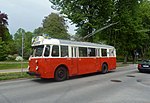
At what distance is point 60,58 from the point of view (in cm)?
1305

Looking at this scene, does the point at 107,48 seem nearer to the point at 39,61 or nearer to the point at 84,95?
the point at 39,61

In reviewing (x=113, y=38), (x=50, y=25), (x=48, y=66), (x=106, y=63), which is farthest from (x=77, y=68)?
(x=50, y=25)

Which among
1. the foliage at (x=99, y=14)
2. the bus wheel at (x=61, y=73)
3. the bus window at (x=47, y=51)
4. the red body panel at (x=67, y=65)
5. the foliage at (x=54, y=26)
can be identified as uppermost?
the foliage at (x=54, y=26)

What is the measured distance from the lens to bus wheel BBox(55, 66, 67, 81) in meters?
12.9

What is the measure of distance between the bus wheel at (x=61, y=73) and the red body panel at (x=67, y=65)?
0.30m

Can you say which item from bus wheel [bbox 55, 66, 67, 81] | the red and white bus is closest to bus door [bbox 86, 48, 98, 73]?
the red and white bus

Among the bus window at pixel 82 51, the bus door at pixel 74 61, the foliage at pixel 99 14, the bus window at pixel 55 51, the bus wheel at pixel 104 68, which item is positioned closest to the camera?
the bus window at pixel 55 51

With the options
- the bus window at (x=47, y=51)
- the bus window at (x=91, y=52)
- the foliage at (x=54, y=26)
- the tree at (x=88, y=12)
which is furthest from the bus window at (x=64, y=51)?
the foliage at (x=54, y=26)

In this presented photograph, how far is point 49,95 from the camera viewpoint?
8.42 meters

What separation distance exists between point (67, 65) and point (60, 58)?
0.86m

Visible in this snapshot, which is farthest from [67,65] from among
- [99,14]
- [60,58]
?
[99,14]

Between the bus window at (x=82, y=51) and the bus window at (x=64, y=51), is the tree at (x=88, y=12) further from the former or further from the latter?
the bus window at (x=64, y=51)

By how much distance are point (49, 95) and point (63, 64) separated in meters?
4.99

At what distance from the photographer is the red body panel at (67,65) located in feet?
40.1
